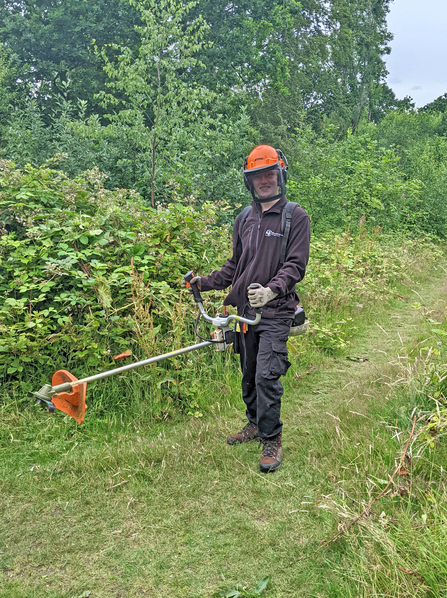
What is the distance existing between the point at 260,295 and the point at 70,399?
1432 millimetres

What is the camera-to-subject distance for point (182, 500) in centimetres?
315

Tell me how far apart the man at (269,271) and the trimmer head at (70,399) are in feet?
3.97

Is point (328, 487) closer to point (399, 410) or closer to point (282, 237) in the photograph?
point (399, 410)

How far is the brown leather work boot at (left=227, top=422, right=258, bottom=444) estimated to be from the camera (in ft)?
12.5

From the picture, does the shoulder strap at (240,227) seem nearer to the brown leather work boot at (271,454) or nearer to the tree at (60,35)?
the brown leather work boot at (271,454)

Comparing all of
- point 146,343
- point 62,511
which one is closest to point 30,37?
point 146,343

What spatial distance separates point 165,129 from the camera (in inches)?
286

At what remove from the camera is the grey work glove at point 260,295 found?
3117 millimetres

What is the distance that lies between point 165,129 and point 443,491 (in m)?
6.28

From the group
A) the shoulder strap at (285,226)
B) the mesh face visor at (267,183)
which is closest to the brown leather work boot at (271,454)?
the shoulder strap at (285,226)

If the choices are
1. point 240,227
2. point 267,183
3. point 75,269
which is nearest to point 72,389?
point 75,269

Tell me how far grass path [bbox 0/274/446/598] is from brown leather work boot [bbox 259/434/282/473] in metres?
0.07

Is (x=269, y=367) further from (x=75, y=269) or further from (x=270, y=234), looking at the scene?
(x=75, y=269)

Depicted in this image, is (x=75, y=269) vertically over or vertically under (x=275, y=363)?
over
